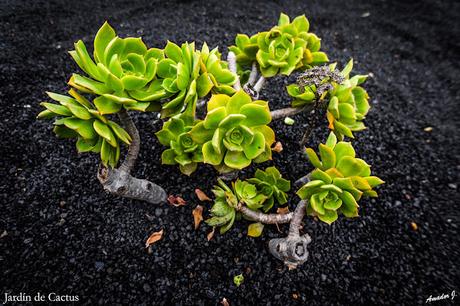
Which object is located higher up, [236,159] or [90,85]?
[90,85]

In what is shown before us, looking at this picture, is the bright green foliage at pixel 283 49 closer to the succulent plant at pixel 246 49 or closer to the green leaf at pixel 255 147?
the succulent plant at pixel 246 49

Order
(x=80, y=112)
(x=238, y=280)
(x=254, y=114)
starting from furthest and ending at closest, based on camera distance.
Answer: (x=238, y=280), (x=254, y=114), (x=80, y=112)

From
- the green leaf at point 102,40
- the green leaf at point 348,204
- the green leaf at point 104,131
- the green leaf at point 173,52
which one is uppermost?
the green leaf at point 102,40

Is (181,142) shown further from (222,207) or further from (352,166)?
(352,166)

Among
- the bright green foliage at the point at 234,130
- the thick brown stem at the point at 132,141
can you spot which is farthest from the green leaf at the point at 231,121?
the thick brown stem at the point at 132,141

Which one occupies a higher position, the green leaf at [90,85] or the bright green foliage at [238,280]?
the green leaf at [90,85]

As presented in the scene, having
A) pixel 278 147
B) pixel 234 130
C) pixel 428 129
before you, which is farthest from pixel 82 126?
pixel 428 129

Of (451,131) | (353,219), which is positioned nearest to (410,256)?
(353,219)

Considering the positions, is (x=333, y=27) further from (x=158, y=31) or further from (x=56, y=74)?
(x=56, y=74)
